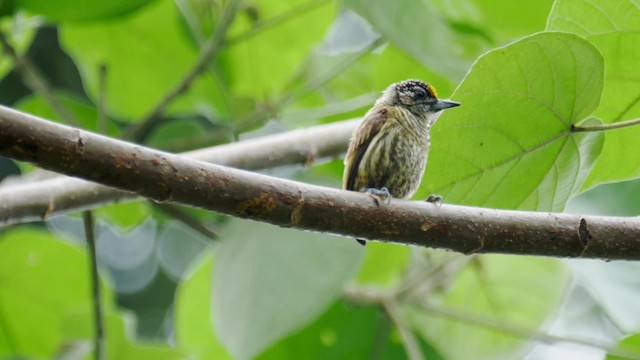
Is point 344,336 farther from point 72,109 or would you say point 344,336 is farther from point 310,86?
point 72,109

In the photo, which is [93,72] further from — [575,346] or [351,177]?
[575,346]

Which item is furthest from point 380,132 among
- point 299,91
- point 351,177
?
point 299,91

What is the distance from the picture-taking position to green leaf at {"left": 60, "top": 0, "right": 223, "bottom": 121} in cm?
301

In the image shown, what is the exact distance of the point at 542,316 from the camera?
310cm

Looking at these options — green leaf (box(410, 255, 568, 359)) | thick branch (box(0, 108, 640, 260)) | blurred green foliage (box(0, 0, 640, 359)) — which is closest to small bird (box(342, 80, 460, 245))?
blurred green foliage (box(0, 0, 640, 359))

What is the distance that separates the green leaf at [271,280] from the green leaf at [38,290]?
0.72m

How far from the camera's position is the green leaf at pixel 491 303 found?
3062 mm

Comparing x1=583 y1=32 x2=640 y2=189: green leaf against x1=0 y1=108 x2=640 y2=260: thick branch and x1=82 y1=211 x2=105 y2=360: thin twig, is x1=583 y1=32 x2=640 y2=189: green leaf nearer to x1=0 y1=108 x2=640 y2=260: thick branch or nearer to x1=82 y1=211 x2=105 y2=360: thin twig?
x1=0 y1=108 x2=640 y2=260: thick branch

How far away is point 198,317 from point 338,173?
57 cm

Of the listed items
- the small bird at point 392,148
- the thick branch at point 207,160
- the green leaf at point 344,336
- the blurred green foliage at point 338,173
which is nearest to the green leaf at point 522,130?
the blurred green foliage at point 338,173

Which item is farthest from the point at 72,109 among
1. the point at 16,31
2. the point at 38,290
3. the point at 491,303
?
the point at 491,303

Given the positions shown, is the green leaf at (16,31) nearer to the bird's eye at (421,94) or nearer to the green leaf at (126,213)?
the green leaf at (126,213)

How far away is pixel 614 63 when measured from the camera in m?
1.69

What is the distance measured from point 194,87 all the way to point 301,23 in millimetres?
464
